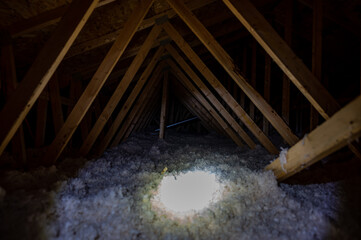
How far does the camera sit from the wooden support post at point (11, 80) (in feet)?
6.53

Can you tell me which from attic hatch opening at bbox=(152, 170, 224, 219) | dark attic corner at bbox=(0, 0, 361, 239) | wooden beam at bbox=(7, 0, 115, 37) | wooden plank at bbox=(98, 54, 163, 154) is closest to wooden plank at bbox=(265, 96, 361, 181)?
dark attic corner at bbox=(0, 0, 361, 239)

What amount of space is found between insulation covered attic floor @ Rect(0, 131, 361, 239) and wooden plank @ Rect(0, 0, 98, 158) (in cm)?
50

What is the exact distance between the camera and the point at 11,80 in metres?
2.08

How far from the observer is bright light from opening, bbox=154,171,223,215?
167 centimetres

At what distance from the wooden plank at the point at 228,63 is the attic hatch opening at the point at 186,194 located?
103 cm

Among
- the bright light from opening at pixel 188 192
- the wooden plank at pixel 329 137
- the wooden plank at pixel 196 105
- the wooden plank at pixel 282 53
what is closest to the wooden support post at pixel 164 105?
the wooden plank at pixel 196 105

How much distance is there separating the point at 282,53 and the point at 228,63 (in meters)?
0.96

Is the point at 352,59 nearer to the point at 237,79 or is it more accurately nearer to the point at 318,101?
the point at 237,79

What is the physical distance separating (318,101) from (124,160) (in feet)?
8.67

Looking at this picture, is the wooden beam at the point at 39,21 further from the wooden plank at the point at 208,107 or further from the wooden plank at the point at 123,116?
the wooden plank at the point at 208,107

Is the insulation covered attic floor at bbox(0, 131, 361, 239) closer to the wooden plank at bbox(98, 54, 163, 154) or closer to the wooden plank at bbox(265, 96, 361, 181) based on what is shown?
the wooden plank at bbox(265, 96, 361, 181)

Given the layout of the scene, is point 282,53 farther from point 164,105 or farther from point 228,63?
point 164,105

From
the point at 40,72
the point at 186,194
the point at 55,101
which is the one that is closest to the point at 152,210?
the point at 186,194

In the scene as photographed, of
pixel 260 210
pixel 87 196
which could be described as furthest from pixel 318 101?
pixel 87 196
